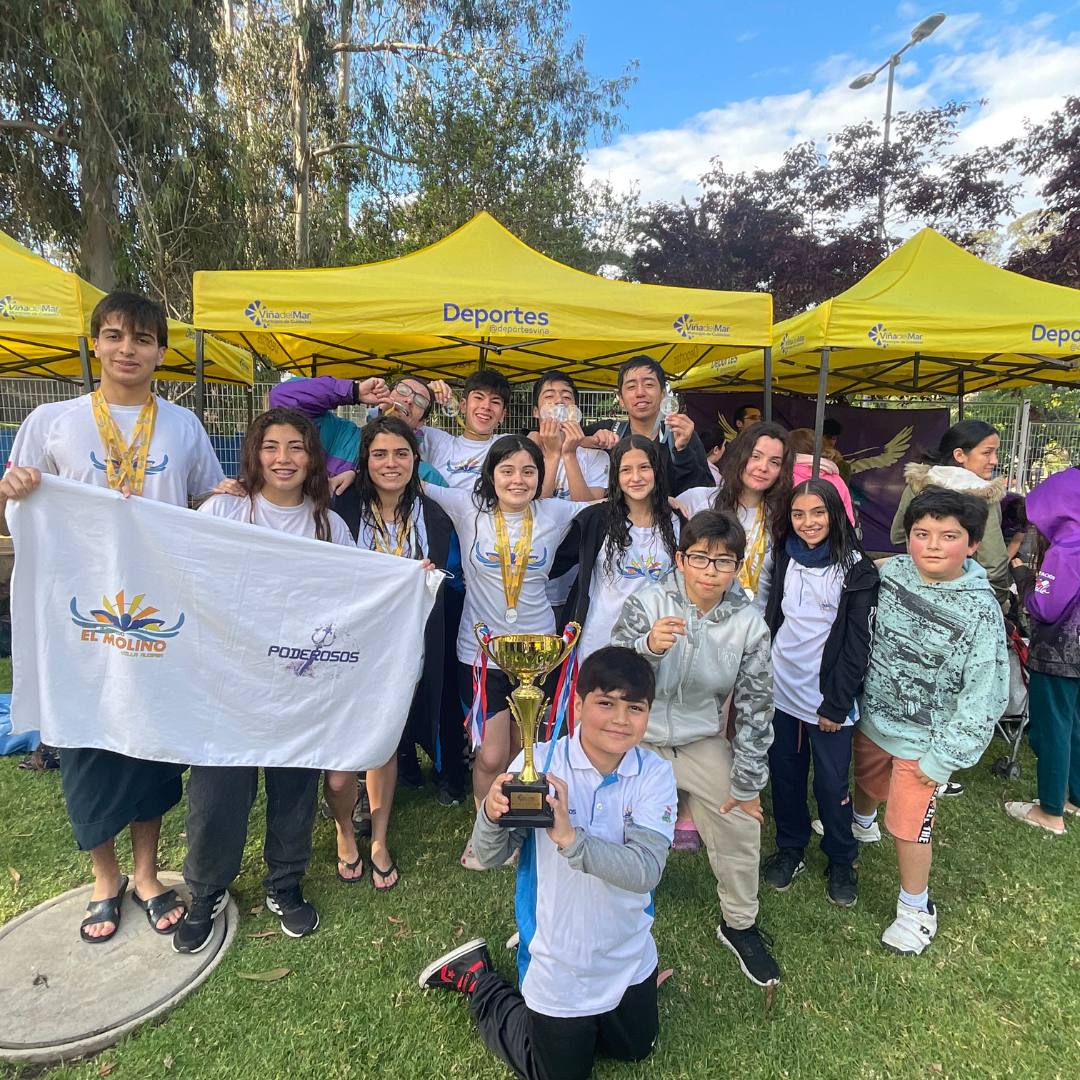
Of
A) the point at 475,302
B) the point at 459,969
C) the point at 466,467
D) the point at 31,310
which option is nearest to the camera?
the point at 459,969

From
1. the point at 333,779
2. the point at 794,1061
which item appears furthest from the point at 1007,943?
the point at 333,779

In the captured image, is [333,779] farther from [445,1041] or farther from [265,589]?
[445,1041]

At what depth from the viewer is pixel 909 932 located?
8.79 feet

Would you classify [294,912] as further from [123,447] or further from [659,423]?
[659,423]

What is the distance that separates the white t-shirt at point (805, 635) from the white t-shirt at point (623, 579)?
579mm

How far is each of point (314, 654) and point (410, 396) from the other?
167 cm

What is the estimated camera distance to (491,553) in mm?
3059

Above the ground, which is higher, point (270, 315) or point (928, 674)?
point (270, 315)

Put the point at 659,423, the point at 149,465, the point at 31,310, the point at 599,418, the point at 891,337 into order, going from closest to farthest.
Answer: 1. the point at 149,465
2. the point at 659,423
3. the point at 31,310
4. the point at 891,337
5. the point at 599,418

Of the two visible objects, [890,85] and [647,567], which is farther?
[890,85]

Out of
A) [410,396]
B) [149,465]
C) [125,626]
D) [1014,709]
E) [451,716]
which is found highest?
[410,396]

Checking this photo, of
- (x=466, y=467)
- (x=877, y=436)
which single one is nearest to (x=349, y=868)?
(x=466, y=467)

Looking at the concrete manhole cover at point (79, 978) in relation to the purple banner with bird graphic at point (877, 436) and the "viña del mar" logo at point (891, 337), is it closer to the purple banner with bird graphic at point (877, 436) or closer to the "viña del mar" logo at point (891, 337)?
the "viña del mar" logo at point (891, 337)

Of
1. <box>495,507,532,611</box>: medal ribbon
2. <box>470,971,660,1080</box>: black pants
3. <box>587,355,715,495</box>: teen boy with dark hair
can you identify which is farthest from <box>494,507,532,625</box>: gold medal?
<box>470,971,660,1080</box>: black pants
